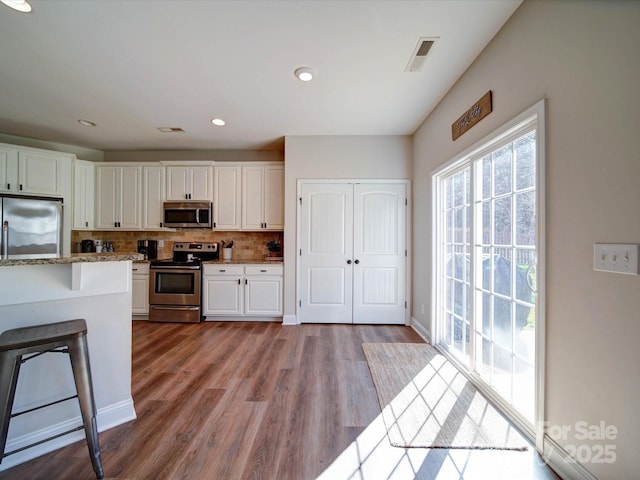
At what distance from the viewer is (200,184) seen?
3992mm

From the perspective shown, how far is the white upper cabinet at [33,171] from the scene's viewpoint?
3354mm

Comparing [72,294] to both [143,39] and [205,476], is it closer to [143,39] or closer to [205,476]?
[205,476]

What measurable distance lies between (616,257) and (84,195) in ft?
18.4

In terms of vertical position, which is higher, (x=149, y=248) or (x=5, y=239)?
(x=5, y=239)

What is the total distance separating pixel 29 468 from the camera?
1.32 m

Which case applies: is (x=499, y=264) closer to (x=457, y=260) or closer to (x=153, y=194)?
(x=457, y=260)

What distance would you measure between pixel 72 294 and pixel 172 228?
109 inches

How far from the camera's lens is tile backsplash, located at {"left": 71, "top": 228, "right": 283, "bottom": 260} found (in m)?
4.27

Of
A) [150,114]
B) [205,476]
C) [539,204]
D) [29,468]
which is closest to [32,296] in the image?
[29,468]

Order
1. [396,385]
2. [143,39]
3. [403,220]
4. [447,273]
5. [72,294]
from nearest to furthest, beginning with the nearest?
[72,294] → [143,39] → [396,385] → [447,273] → [403,220]

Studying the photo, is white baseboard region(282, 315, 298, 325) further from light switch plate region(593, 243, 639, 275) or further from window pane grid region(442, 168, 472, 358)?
light switch plate region(593, 243, 639, 275)

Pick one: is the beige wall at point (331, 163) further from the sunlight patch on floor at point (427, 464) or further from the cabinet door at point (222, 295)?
the sunlight patch on floor at point (427, 464)

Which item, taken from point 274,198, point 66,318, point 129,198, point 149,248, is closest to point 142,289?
point 149,248

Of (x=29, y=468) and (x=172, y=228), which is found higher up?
(x=172, y=228)
